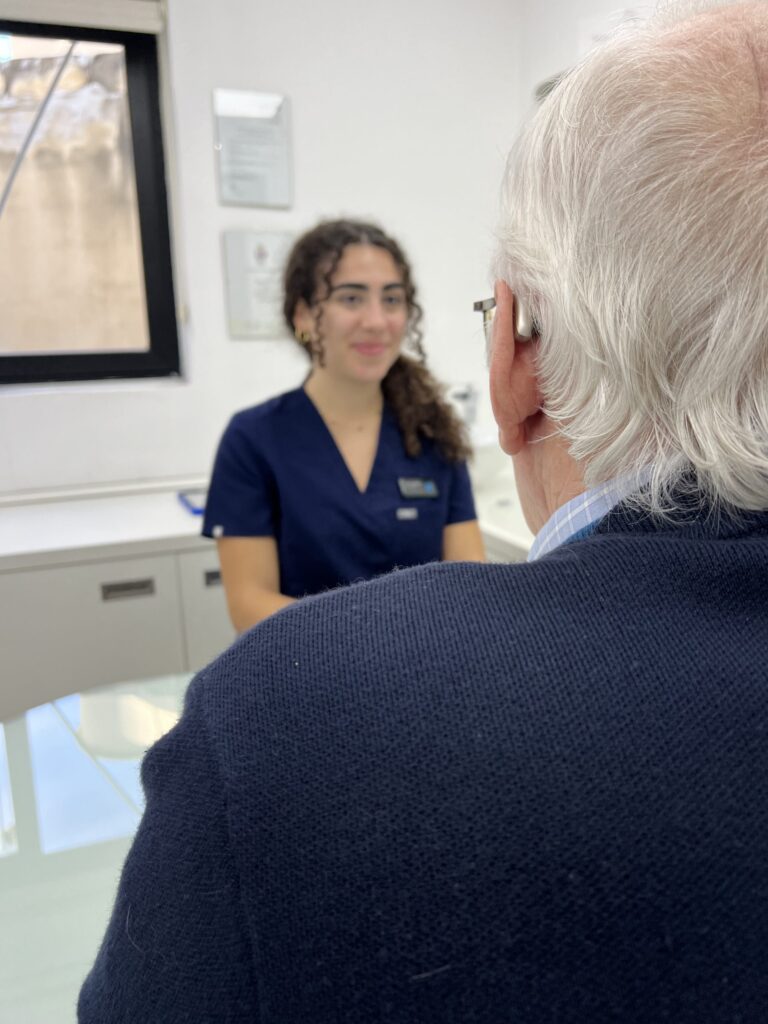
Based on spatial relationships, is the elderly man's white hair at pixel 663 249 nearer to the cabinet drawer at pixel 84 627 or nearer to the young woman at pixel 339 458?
the young woman at pixel 339 458

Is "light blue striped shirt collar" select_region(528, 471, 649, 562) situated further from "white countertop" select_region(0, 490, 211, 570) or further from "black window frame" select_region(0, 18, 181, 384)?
"black window frame" select_region(0, 18, 181, 384)

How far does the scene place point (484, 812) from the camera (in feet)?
1.21

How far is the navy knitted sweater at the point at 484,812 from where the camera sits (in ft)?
1.18

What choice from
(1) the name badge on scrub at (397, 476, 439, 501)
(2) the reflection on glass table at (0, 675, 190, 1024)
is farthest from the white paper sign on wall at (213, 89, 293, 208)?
(2) the reflection on glass table at (0, 675, 190, 1024)

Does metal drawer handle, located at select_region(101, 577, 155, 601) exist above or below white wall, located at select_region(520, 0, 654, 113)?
below

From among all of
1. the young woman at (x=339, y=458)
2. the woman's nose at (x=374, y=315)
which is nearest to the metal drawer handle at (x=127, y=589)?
the young woman at (x=339, y=458)

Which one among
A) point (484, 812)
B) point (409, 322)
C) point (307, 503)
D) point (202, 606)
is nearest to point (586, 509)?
point (484, 812)

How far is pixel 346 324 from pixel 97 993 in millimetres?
1213

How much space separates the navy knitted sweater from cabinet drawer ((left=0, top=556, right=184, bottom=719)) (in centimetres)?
164

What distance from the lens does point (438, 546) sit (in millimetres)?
1554

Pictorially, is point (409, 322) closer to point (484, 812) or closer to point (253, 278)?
point (253, 278)

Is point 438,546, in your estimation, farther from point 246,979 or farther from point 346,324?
point 246,979

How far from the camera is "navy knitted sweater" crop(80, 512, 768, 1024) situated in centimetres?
36

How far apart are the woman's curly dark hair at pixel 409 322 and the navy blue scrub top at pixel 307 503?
94 millimetres
